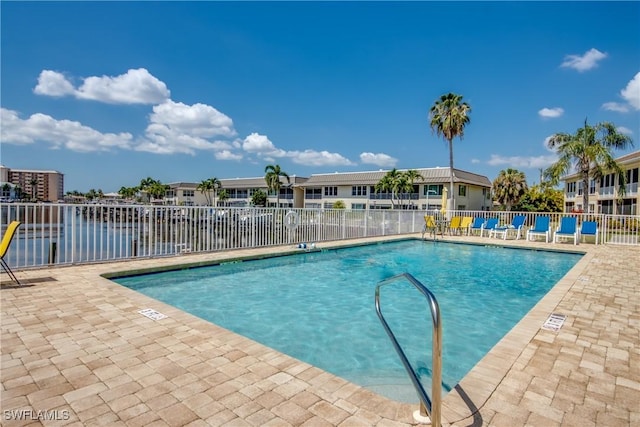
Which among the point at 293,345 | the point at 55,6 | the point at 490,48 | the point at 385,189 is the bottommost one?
the point at 293,345

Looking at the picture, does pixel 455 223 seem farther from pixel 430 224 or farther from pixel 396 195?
pixel 396 195

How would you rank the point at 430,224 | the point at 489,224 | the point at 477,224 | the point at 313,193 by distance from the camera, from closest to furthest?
the point at 430,224 < the point at 489,224 < the point at 477,224 < the point at 313,193

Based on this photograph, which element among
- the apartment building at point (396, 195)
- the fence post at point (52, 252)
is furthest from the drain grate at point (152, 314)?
the apartment building at point (396, 195)

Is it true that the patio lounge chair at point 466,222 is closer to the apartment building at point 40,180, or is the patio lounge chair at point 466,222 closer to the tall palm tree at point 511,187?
the tall palm tree at point 511,187

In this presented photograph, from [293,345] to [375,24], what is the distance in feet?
42.6

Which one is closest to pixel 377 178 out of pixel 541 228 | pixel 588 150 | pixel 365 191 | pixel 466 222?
pixel 365 191

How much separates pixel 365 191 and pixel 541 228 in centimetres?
2576

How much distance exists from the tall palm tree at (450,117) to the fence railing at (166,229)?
12.1m

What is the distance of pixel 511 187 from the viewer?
3819 cm

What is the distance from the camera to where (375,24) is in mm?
13062

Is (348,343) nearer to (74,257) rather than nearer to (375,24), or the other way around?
(74,257)

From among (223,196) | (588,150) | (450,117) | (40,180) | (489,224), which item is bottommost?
(489,224)

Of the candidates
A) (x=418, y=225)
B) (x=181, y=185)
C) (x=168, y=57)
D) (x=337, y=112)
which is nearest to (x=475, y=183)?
(x=337, y=112)

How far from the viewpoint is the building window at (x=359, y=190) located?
38.9 m
